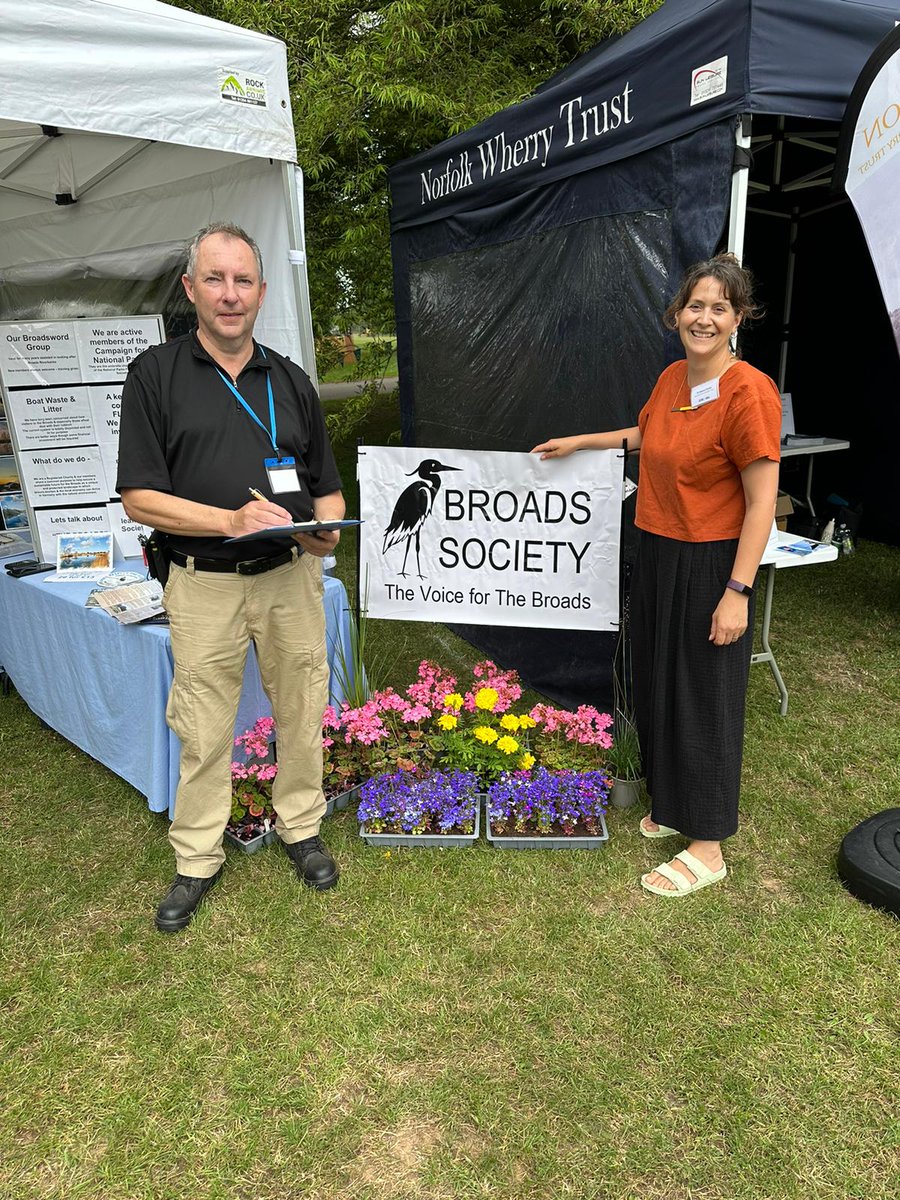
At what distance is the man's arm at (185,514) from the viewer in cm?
203

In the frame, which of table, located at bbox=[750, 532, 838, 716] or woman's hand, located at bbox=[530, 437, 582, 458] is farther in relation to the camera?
table, located at bbox=[750, 532, 838, 716]

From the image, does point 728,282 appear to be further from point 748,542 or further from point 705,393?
point 748,542

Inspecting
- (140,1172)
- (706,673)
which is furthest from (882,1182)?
(140,1172)

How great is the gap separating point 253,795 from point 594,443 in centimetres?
171

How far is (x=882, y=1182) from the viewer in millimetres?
1646

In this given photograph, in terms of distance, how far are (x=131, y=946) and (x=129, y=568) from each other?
165cm

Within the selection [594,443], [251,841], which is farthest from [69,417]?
[594,443]

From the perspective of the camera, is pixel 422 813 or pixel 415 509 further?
pixel 415 509

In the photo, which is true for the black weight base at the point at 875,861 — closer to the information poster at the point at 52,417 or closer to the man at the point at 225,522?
the man at the point at 225,522

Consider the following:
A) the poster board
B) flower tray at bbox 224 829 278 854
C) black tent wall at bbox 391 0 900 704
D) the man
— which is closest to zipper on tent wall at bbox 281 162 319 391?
the poster board

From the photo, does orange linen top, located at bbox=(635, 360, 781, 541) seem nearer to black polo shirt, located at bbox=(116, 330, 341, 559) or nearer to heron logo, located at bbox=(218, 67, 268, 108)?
black polo shirt, located at bbox=(116, 330, 341, 559)

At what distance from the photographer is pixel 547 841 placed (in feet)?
8.88

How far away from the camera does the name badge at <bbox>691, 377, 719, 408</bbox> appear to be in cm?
212

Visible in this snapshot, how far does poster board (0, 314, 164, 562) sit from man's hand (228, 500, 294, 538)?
5.79 ft
